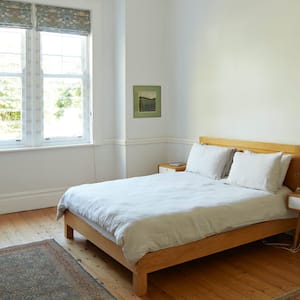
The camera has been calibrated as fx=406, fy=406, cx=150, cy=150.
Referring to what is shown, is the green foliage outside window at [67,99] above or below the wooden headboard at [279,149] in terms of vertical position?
above

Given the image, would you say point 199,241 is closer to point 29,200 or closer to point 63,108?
point 29,200

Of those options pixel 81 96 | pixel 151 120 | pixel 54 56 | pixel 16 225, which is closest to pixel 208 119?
pixel 151 120

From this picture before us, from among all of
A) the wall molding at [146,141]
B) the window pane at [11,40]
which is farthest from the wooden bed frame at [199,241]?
the window pane at [11,40]

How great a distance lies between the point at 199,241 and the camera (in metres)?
3.10

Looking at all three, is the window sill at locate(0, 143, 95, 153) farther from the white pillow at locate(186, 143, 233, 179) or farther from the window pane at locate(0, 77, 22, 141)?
the white pillow at locate(186, 143, 233, 179)

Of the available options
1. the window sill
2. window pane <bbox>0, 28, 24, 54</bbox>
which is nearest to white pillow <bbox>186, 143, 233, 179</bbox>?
the window sill

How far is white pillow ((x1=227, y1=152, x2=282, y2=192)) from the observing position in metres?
3.74

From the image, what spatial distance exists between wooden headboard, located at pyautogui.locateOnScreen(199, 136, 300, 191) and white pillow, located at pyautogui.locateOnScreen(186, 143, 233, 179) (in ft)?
0.55

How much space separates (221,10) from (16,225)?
11.0 ft

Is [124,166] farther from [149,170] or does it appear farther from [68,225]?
[68,225]

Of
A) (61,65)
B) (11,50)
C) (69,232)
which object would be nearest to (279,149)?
(69,232)

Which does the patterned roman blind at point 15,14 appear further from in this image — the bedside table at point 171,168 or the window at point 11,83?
the bedside table at point 171,168

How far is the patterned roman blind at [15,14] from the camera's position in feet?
15.4

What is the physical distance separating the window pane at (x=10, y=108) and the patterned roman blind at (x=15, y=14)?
64cm
